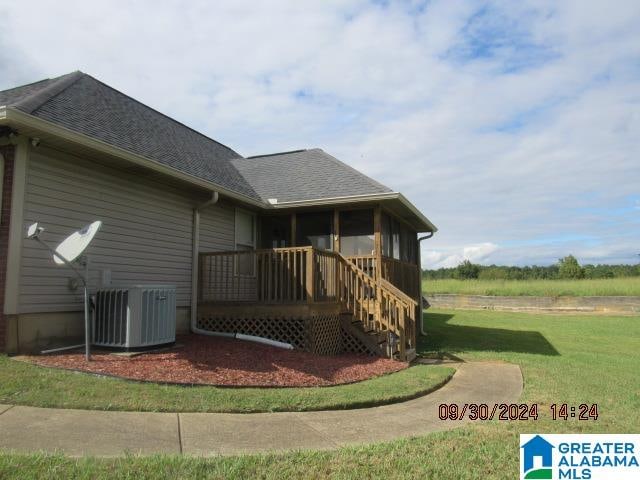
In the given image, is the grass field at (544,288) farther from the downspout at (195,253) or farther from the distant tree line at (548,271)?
the downspout at (195,253)

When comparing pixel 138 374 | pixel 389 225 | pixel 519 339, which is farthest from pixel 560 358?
pixel 138 374

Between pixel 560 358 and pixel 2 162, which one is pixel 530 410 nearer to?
pixel 560 358

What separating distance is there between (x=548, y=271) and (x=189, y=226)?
4461cm

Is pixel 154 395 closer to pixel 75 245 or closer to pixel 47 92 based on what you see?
pixel 75 245

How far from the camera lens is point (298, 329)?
9023 millimetres

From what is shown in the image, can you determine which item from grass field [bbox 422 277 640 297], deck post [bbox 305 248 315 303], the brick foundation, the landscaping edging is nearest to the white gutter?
deck post [bbox 305 248 315 303]

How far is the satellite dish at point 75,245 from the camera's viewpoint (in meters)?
6.28

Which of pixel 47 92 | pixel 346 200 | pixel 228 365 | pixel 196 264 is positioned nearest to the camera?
pixel 228 365

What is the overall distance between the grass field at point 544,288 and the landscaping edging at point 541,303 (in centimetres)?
85

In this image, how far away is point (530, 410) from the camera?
5.74 metres

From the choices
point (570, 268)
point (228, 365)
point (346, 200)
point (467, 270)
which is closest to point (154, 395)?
point (228, 365)

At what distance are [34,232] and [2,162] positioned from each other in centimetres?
132

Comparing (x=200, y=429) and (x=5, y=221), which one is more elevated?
(x=5, y=221)

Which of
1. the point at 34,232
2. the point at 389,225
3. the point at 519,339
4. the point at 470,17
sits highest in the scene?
the point at 470,17
